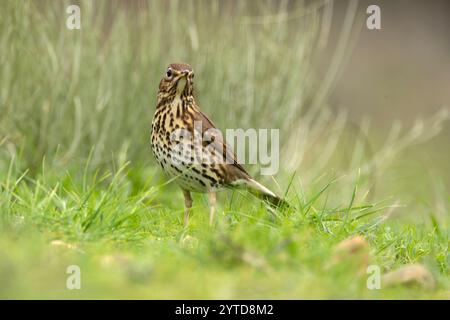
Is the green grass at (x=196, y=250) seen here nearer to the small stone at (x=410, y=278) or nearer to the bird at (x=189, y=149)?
the small stone at (x=410, y=278)

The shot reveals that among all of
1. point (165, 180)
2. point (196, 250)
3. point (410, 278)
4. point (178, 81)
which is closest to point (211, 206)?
point (178, 81)

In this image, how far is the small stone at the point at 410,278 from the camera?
157 inches

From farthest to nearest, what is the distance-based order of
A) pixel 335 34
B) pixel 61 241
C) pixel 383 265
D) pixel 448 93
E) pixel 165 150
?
pixel 335 34 → pixel 448 93 → pixel 165 150 → pixel 383 265 → pixel 61 241

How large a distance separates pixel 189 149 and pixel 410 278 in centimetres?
171

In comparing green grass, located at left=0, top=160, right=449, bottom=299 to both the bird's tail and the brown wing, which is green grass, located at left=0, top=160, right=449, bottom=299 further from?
the brown wing

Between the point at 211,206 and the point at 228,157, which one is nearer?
the point at 211,206

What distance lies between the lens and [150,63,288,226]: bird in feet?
17.0

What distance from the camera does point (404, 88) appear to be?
1452 centimetres

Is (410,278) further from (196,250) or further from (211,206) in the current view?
(211,206)

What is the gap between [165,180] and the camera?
7.13 meters

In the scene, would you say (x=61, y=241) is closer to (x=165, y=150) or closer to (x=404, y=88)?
(x=165, y=150)

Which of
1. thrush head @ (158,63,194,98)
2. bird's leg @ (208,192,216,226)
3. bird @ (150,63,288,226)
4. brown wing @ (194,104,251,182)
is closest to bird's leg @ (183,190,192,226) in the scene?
bird @ (150,63,288,226)

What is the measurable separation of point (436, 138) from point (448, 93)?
1270mm
